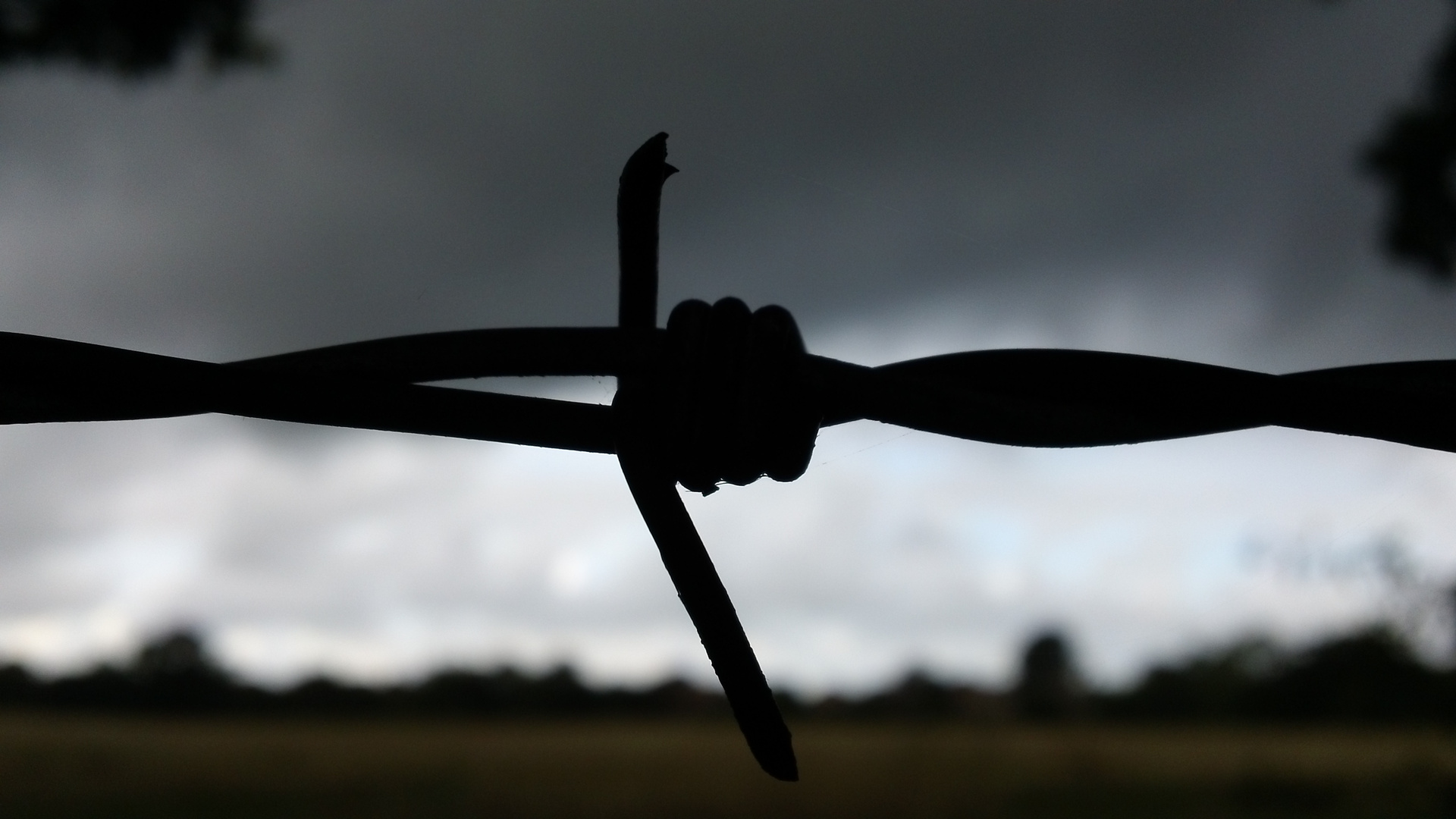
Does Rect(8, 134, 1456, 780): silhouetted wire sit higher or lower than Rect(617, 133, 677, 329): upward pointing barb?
lower

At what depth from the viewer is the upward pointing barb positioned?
2.12 feet

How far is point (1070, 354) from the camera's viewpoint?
686 mm

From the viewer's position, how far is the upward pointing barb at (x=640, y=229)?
2.12 ft

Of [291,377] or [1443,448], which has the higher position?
[291,377]

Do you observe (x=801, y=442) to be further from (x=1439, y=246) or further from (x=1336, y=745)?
(x=1336, y=745)

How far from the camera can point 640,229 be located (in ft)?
2.16

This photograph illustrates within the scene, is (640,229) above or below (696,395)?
above

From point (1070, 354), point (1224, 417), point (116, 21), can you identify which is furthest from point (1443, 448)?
point (116, 21)

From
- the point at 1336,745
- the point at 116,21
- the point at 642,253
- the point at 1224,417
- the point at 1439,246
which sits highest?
the point at 116,21

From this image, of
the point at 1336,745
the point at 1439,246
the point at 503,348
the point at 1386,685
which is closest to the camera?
the point at 503,348

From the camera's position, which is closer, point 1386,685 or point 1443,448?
point 1443,448

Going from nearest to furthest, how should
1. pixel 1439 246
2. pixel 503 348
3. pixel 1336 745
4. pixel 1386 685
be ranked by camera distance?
1. pixel 503 348
2. pixel 1439 246
3. pixel 1386 685
4. pixel 1336 745

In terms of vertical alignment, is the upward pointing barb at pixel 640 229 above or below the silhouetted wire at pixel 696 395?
above

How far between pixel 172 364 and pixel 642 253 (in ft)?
1.06
